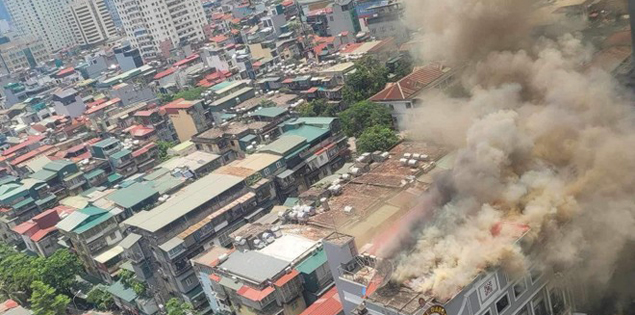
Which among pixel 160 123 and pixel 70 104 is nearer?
pixel 160 123

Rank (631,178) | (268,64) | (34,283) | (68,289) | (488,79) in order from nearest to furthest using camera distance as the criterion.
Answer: (631,178) < (488,79) < (34,283) < (68,289) < (268,64)

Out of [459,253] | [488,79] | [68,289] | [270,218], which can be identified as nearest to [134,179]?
[68,289]

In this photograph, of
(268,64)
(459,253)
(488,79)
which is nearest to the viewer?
(459,253)

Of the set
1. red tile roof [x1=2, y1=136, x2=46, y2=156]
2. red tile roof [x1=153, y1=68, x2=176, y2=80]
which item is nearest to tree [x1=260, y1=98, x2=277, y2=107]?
red tile roof [x1=2, y1=136, x2=46, y2=156]

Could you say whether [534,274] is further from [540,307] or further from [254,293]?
[254,293]

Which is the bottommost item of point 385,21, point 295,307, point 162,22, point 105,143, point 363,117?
point 295,307

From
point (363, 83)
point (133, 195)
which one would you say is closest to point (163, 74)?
point (363, 83)

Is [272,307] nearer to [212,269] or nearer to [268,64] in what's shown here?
[212,269]
